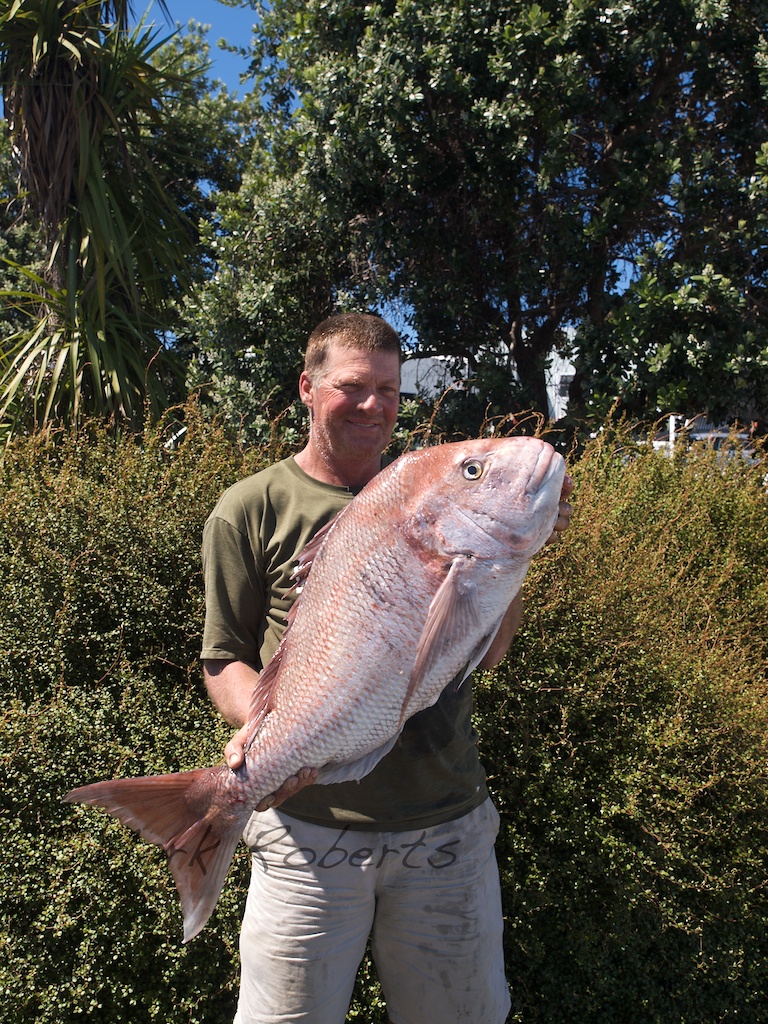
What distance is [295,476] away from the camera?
2203mm

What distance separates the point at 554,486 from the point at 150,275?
6531 mm

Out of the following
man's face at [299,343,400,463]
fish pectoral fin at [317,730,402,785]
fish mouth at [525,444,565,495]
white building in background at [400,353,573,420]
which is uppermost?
white building in background at [400,353,573,420]

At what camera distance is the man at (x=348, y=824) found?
77.0 inches

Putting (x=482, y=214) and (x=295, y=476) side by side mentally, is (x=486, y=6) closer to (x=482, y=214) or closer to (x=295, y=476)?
(x=482, y=214)

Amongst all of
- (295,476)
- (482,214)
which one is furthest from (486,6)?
(295,476)

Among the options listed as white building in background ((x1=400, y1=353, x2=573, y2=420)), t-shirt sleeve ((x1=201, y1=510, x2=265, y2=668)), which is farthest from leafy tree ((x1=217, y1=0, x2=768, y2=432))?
t-shirt sleeve ((x1=201, y1=510, x2=265, y2=668))

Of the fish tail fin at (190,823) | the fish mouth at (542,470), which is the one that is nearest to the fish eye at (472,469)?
the fish mouth at (542,470)

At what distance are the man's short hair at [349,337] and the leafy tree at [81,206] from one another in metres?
4.18

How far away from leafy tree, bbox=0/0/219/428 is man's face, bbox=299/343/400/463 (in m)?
4.28

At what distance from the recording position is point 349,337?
2.15 meters

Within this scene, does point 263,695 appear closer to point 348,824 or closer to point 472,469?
point 348,824

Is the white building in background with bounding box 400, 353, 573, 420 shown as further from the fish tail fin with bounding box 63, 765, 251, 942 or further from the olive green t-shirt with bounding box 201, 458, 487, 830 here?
the fish tail fin with bounding box 63, 765, 251, 942

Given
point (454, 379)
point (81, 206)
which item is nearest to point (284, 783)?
point (454, 379)

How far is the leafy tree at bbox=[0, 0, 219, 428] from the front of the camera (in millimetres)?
6270
